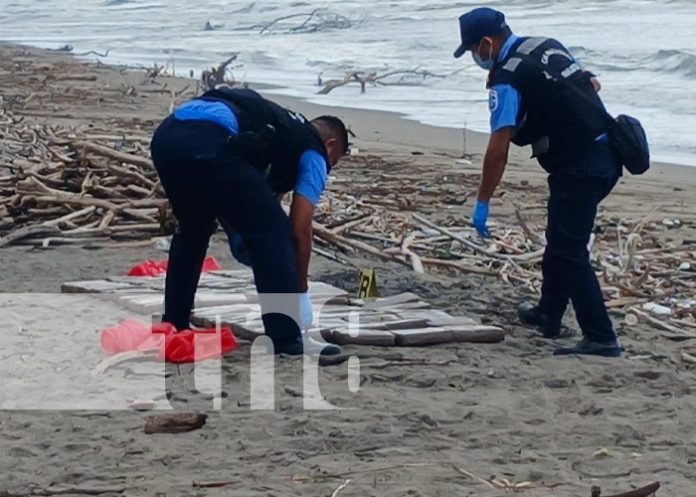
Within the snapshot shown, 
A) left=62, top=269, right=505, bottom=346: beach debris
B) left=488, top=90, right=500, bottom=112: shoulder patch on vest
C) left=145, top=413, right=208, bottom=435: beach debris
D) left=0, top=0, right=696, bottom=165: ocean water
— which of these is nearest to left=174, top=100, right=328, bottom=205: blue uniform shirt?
left=62, top=269, right=505, bottom=346: beach debris

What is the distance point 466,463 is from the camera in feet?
15.3

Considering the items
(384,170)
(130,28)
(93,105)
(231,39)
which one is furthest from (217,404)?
(130,28)

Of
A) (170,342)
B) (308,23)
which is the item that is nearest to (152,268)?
(170,342)

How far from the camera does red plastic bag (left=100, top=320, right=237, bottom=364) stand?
19.6 ft

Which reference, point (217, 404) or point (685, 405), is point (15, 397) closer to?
point (217, 404)

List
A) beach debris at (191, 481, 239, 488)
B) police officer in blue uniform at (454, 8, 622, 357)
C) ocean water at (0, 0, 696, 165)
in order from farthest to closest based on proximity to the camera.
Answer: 1. ocean water at (0, 0, 696, 165)
2. police officer in blue uniform at (454, 8, 622, 357)
3. beach debris at (191, 481, 239, 488)

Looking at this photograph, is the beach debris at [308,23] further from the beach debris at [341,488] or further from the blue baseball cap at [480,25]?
the beach debris at [341,488]

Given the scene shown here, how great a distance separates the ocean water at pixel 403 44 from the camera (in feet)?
68.2

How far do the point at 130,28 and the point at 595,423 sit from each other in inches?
1648

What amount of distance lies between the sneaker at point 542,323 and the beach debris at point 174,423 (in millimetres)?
2447

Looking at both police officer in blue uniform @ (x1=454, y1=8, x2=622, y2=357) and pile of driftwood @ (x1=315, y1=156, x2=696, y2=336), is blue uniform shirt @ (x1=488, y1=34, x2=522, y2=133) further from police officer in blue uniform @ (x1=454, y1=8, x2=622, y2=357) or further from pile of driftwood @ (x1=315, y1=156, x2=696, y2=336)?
pile of driftwood @ (x1=315, y1=156, x2=696, y2=336)

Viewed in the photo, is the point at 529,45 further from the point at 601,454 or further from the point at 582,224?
the point at 601,454

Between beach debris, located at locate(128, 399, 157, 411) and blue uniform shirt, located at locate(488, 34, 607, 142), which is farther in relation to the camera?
blue uniform shirt, located at locate(488, 34, 607, 142)

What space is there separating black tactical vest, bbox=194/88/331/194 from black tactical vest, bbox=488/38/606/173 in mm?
1048
